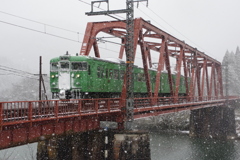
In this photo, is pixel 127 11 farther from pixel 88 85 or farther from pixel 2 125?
pixel 2 125

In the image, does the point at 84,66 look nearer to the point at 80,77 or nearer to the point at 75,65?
the point at 75,65

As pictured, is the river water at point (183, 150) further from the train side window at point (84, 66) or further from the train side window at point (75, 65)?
the train side window at point (84, 66)

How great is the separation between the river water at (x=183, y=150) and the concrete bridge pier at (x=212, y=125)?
2427 mm

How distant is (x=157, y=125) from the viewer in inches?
2539

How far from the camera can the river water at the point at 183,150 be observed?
3594 cm

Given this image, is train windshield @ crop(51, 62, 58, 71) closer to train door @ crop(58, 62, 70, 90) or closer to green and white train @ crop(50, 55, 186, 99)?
green and white train @ crop(50, 55, 186, 99)

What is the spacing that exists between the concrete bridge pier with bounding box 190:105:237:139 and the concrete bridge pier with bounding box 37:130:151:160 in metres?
37.8

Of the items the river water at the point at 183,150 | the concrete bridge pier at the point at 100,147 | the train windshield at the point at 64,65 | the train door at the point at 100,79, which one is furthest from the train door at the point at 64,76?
the river water at the point at 183,150

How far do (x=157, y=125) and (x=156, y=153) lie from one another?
2732 centimetres

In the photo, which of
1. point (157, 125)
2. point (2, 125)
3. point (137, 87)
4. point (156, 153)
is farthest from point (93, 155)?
point (157, 125)

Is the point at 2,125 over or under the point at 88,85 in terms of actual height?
under

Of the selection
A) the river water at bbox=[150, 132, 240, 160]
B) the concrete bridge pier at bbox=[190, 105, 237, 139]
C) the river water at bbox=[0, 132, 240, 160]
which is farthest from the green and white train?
the concrete bridge pier at bbox=[190, 105, 237, 139]

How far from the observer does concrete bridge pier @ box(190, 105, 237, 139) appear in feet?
173

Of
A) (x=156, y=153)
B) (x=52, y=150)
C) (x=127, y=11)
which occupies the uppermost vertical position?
(x=127, y=11)
